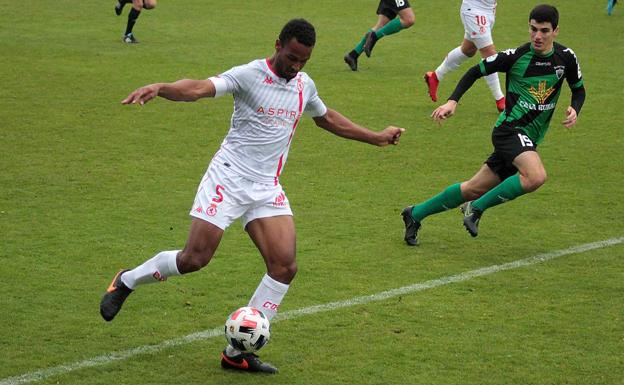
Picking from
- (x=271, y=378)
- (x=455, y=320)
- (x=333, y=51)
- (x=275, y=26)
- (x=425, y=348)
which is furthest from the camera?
(x=275, y=26)

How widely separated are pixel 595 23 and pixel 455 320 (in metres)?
16.5

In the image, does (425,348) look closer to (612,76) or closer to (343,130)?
(343,130)

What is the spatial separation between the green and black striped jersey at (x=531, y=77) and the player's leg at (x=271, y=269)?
3331 mm

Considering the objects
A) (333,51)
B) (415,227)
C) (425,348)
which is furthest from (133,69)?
(425,348)

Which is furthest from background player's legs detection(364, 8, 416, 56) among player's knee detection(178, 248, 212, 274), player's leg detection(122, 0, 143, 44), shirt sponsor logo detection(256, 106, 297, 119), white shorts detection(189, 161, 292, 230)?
player's knee detection(178, 248, 212, 274)

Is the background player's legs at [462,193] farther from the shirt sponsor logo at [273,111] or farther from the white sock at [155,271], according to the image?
the white sock at [155,271]

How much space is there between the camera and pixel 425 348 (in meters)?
7.27

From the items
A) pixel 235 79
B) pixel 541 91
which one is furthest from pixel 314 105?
pixel 541 91

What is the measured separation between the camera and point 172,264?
6938 millimetres

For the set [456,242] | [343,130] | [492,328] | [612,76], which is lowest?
[612,76]

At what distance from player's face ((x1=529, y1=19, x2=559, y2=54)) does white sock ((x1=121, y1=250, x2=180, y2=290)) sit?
13.3 ft

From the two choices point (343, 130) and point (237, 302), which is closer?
point (343, 130)

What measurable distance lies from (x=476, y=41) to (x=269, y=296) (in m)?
8.95

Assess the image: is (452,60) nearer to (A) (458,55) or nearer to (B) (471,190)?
(A) (458,55)
